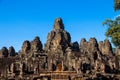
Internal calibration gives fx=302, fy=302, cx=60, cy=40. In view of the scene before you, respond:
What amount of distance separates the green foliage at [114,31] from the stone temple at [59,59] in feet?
92.7

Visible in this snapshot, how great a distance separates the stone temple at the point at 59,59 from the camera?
2517 inches

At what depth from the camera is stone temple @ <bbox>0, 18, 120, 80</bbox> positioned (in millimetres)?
63938

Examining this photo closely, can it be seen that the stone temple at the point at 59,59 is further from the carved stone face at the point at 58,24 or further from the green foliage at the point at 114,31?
the green foliage at the point at 114,31

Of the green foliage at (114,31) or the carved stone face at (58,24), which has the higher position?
the carved stone face at (58,24)

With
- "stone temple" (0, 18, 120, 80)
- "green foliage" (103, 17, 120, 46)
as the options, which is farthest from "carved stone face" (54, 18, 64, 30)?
"green foliage" (103, 17, 120, 46)

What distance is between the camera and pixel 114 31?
2159cm

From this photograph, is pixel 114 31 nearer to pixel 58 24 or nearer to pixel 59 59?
pixel 59 59

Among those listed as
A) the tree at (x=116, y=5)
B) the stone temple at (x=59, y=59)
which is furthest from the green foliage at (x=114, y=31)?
the stone temple at (x=59, y=59)

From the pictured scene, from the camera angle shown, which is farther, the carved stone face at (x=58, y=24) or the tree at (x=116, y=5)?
the carved stone face at (x=58, y=24)

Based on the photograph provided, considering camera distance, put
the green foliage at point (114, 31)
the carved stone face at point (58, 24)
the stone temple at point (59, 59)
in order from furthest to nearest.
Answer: the carved stone face at point (58, 24) → the stone temple at point (59, 59) → the green foliage at point (114, 31)

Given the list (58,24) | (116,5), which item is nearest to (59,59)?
(58,24)

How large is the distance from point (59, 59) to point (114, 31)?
194 ft

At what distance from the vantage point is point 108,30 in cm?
2181

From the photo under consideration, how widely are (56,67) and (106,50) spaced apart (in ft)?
95.3
